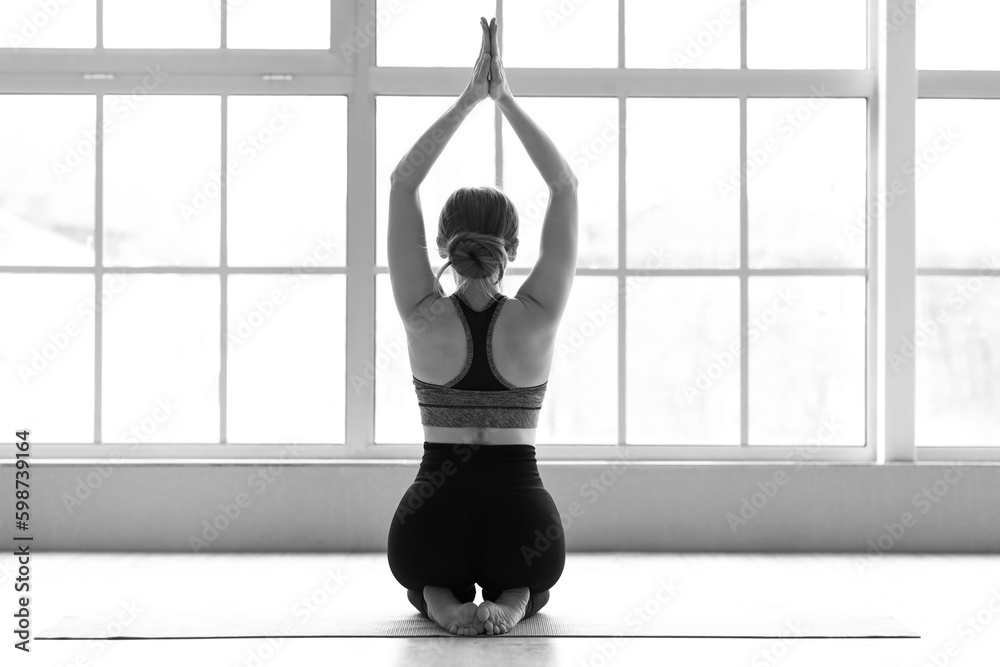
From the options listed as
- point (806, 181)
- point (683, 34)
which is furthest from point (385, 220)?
point (806, 181)

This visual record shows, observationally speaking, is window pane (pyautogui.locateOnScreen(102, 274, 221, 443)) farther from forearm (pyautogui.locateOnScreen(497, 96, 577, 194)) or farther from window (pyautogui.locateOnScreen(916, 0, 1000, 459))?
window (pyautogui.locateOnScreen(916, 0, 1000, 459))

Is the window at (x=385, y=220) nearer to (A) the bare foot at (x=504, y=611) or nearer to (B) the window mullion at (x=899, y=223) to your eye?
(B) the window mullion at (x=899, y=223)

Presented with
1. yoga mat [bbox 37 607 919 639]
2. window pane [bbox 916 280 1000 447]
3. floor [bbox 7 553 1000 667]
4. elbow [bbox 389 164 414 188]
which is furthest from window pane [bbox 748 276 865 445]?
elbow [bbox 389 164 414 188]

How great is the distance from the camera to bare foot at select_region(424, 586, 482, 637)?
215cm

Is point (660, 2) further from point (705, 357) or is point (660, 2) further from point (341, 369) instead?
point (341, 369)

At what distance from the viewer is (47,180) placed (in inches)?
142

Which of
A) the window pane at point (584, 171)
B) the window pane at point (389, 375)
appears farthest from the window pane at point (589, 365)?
the window pane at point (389, 375)

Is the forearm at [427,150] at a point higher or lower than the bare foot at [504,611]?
higher

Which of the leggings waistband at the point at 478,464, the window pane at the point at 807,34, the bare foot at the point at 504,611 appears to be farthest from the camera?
the window pane at the point at 807,34

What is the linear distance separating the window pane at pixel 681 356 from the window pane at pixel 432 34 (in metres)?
1.13

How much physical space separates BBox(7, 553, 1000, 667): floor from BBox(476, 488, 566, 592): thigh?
15 centimetres

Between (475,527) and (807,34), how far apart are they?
8.25ft

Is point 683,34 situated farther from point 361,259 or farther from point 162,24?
point 162,24

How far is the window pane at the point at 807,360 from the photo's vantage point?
11.8ft
